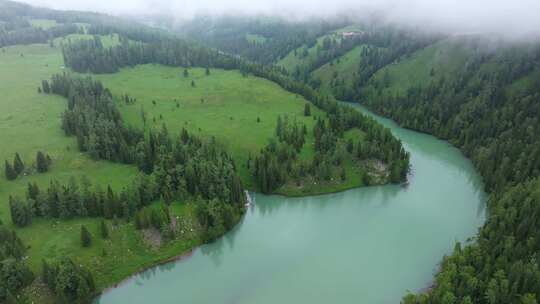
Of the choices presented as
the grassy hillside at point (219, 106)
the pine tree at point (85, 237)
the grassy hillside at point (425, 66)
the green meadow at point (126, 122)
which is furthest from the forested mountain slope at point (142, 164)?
the grassy hillside at point (425, 66)

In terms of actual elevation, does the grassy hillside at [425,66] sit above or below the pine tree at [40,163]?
above

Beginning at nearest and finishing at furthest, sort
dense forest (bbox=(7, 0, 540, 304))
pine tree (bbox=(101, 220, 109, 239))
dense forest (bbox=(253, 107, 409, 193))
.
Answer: dense forest (bbox=(7, 0, 540, 304)) < pine tree (bbox=(101, 220, 109, 239)) < dense forest (bbox=(253, 107, 409, 193))

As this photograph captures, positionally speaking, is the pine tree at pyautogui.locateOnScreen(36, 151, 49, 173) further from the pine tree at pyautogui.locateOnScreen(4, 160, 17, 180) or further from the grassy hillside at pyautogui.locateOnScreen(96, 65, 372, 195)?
the grassy hillside at pyautogui.locateOnScreen(96, 65, 372, 195)

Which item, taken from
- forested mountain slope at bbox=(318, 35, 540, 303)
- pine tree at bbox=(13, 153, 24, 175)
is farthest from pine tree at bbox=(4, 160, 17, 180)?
forested mountain slope at bbox=(318, 35, 540, 303)

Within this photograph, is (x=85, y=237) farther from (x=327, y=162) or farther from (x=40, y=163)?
(x=327, y=162)

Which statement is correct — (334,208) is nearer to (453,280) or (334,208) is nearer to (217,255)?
(217,255)

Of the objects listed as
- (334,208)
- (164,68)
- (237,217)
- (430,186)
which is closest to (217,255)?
(237,217)

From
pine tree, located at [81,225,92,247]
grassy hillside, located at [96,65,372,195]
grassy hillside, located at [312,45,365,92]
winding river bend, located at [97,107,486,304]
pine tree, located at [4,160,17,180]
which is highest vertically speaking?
grassy hillside, located at [312,45,365,92]

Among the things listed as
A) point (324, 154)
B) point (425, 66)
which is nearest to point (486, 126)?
point (324, 154)

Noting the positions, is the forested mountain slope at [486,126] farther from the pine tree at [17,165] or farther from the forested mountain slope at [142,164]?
the pine tree at [17,165]
